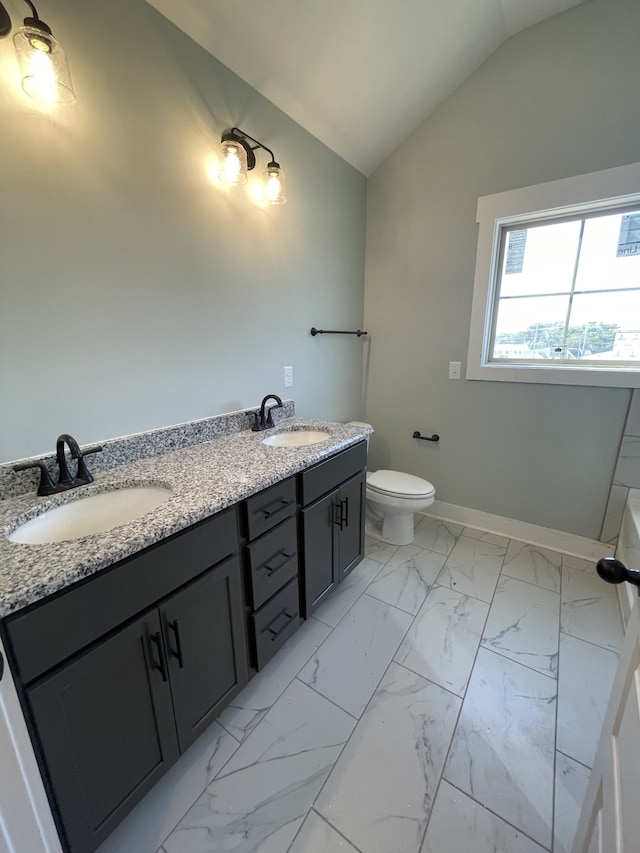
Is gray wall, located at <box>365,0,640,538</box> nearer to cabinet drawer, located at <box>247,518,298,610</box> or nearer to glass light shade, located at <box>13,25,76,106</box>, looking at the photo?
cabinet drawer, located at <box>247,518,298,610</box>

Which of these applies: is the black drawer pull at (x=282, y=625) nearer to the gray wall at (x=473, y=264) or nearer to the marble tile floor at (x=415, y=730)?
the marble tile floor at (x=415, y=730)

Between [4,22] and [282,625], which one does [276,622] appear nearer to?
[282,625]

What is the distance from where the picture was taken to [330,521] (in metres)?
1.56

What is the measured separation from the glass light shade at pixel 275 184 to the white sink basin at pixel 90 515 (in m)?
1.41

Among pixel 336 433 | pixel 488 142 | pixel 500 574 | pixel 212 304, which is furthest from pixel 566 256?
pixel 212 304

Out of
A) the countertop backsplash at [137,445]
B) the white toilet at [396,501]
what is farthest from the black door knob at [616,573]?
the white toilet at [396,501]

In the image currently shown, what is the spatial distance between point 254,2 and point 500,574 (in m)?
2.79

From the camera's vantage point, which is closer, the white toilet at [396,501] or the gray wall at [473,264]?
the gray wall at [473,264]

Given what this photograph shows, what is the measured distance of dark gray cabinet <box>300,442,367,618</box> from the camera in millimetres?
1412

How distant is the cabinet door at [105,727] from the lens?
706 mm

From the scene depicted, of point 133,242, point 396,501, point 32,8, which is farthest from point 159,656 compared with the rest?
point 32,8

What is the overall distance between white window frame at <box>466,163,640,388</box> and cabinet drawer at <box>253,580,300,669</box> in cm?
171

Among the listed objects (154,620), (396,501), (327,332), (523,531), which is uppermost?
(327,332)

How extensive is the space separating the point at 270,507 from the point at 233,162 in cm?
141
